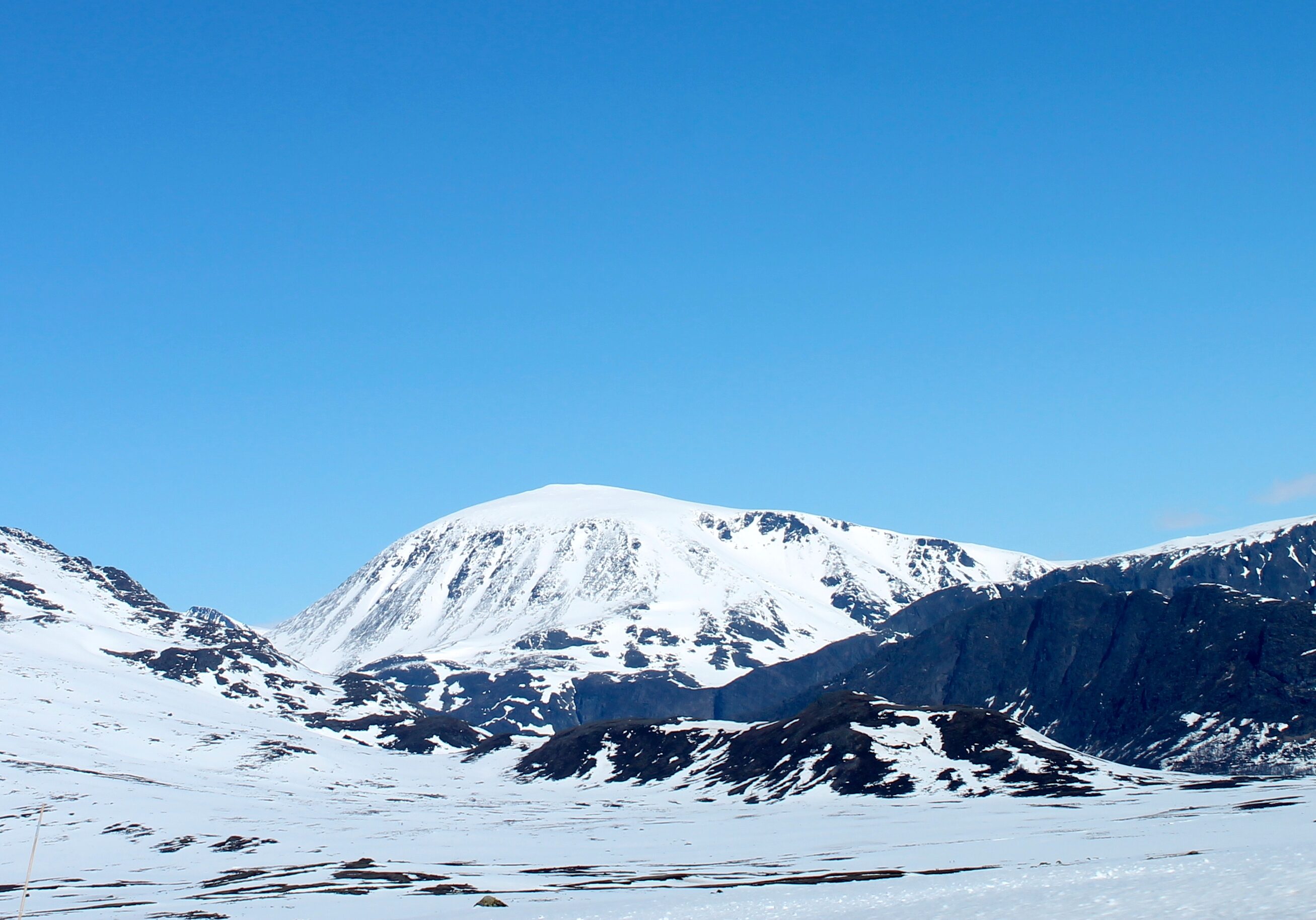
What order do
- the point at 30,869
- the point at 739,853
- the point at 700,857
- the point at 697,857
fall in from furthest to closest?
the point at 739,853
the point at 697,857
the point at 700,857
the point at 30,869

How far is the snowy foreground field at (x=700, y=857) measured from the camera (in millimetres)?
61219

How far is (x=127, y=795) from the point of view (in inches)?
7564

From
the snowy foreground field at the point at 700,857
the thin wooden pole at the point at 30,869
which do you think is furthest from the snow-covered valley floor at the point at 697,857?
the thin wooden pole at the point at 30,869

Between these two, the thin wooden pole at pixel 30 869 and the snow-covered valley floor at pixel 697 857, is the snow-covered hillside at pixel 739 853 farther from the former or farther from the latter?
the thin wooden pole at pixel 30 869

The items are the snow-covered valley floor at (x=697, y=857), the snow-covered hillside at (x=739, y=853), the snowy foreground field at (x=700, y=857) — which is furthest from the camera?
the snow-covered hillside at (x=739, y=853)

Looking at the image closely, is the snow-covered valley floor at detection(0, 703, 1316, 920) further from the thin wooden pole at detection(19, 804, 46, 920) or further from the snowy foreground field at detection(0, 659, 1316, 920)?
the thin wooden pole at detection(19, 804, 46, 920)

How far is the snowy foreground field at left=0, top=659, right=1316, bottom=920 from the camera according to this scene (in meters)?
61.2

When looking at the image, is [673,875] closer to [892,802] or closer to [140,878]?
[140,878]

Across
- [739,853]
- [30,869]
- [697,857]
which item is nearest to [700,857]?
[697,857]

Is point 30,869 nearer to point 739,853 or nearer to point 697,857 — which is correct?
point 697,857

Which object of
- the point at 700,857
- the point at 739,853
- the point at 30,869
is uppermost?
the point at 30,869

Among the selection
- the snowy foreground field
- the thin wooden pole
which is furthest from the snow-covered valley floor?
the thin wooden pole

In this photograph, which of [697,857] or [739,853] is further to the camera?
[739,853]

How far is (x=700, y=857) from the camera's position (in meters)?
118
